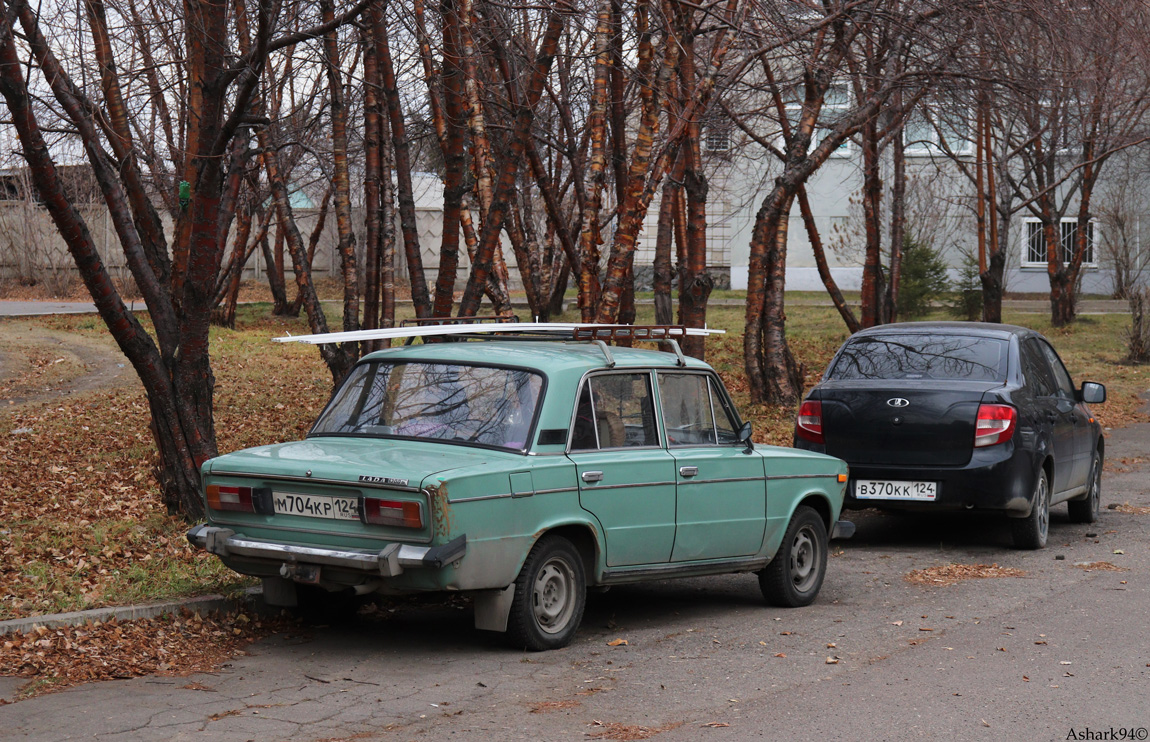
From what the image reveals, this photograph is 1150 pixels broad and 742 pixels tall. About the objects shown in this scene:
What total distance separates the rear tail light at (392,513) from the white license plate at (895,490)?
15.6ft

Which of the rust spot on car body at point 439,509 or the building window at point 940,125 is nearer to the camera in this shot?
the rust spot on car body at point 439,509

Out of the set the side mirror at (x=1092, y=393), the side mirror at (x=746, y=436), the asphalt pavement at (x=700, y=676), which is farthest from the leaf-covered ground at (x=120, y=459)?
the side mirror at (x=1092, y=393)

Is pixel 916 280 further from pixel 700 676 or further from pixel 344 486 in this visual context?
pixel 344 486

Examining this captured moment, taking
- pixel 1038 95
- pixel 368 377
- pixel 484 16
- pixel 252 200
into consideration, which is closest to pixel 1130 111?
pixel 1038 95

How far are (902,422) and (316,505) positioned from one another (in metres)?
4.98

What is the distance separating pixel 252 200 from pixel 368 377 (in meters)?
19.0

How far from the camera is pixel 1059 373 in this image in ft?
35.5

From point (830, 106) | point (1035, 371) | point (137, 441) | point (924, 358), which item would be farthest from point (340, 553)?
point (830, 106)

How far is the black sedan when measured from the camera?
29.7 feet

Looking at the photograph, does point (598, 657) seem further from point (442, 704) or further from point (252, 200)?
point (252, 200)

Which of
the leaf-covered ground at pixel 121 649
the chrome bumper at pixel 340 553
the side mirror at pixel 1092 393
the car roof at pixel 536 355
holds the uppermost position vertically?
the car roof at pixel 536 355

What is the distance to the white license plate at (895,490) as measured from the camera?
9109 mm

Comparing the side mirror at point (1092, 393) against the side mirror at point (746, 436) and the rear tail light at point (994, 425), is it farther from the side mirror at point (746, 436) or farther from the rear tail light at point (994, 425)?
the side mirror at point (746, 436)

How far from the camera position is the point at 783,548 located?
7.55m
